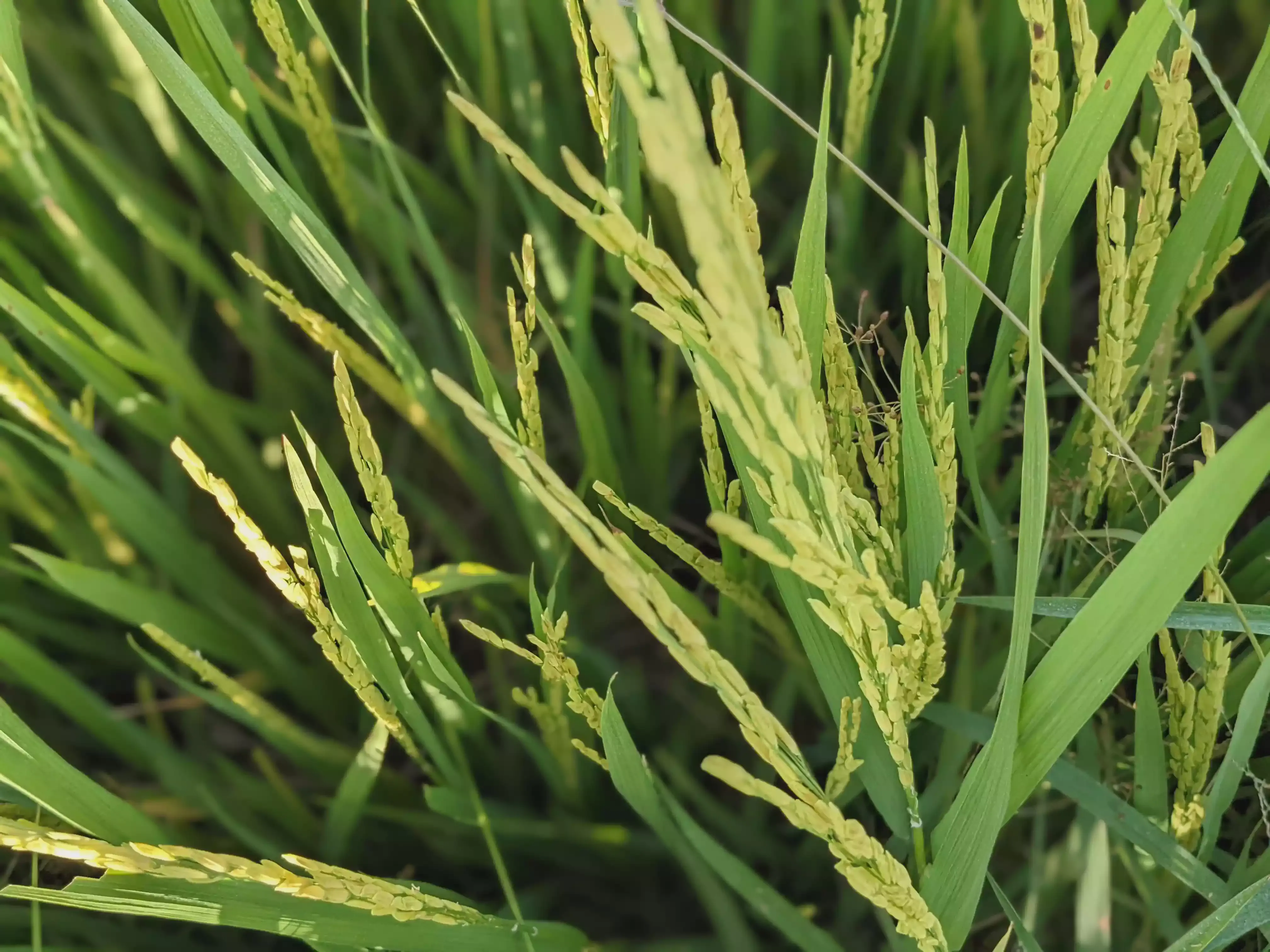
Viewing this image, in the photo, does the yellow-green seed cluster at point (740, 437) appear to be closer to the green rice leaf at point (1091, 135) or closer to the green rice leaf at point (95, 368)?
the green rice leaf at point (1091, 135)

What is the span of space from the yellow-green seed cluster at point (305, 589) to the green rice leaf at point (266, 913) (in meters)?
0.09

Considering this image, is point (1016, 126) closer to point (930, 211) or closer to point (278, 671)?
point (930, 211)

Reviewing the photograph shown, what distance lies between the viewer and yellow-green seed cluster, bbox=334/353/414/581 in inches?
15.1

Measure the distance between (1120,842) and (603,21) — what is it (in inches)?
21.7

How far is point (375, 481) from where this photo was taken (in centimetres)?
41

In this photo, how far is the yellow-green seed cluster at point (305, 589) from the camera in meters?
0.39

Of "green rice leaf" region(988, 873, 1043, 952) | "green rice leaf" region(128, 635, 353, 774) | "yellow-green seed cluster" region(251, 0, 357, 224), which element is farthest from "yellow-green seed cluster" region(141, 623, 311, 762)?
"green rice leaf" region(988, 873, 1043, 952)

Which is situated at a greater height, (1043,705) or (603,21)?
(603,21)

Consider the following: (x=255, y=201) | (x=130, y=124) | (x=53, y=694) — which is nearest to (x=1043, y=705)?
(x=255, y=201)

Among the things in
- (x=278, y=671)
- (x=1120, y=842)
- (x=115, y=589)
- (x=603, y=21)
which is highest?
(x=603, y=21)

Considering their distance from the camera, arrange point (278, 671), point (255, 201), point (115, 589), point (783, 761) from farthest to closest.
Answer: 1. point (278, 671)
2. point (115, 589)
3. point (255, 201)
4. point (783, 761)

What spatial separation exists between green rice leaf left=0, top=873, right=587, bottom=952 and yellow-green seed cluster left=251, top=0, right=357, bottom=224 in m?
0.43

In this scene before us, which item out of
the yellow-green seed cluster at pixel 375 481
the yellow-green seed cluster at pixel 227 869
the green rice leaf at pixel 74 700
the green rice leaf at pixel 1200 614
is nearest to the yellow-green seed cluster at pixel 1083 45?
the green rice leaf at pixel 1200 614

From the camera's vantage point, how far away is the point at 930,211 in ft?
1.28
